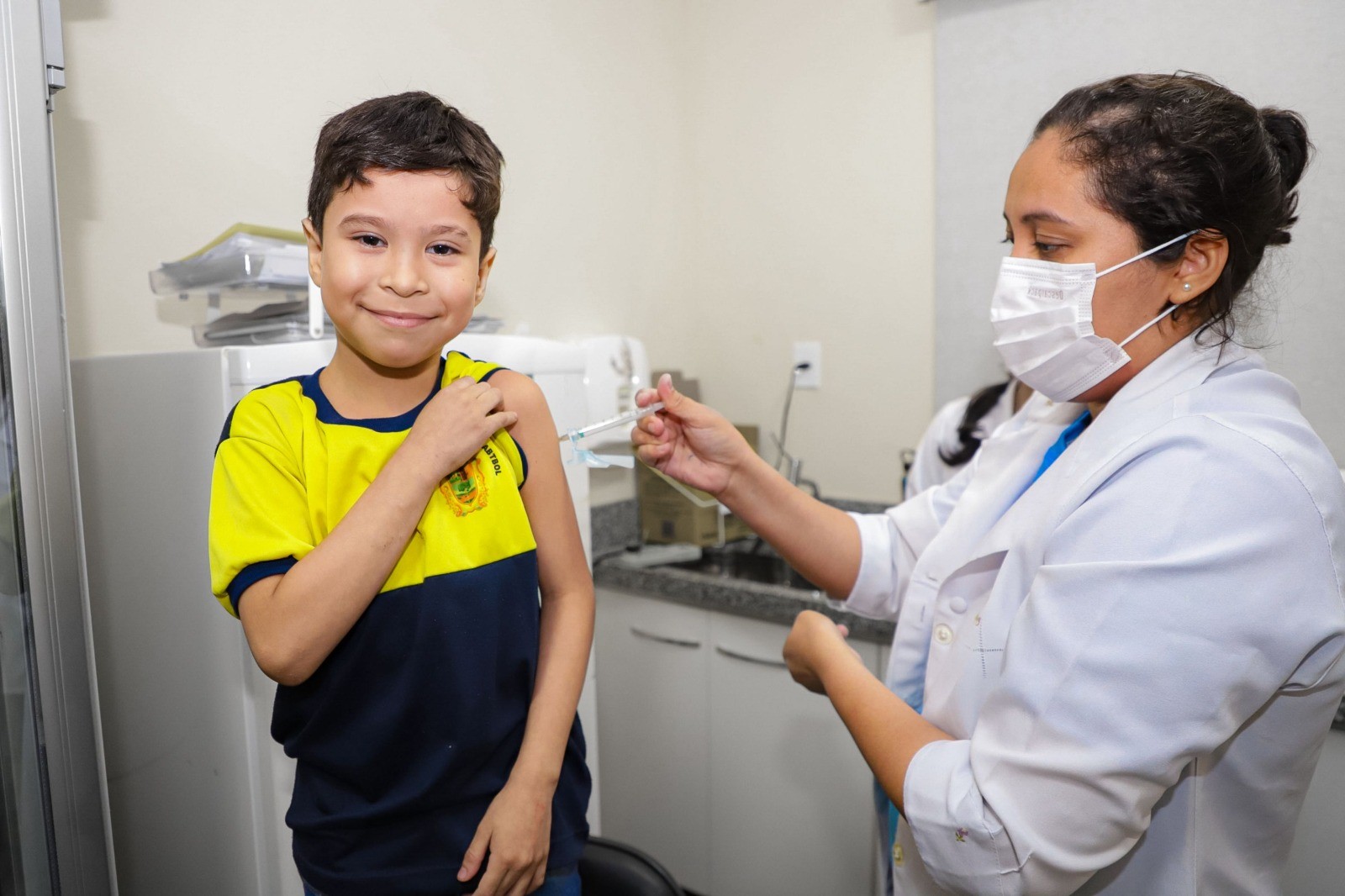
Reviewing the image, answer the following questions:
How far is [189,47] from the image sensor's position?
4.84ft

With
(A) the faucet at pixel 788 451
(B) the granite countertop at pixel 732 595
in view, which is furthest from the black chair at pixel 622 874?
(A) the faucet at pixel 788 451

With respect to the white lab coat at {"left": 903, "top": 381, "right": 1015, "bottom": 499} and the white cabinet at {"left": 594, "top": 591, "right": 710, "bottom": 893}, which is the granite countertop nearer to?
the white cabinet at {"left": 594, "top": 591, "right": 710, "bottom": 893}

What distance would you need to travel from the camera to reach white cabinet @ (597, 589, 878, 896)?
1.91 metres

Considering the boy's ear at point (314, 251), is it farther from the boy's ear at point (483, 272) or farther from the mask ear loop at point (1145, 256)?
the mask ear loop at point (1145, 256)

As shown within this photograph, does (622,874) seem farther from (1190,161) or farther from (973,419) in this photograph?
(973,419)

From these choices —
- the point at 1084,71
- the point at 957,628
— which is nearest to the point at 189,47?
the point at 957,628

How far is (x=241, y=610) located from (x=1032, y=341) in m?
0.87

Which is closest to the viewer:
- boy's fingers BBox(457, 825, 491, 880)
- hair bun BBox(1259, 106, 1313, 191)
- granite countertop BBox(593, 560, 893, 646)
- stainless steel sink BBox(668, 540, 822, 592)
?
boy's fingers BBox(457, 825, 491, 880)

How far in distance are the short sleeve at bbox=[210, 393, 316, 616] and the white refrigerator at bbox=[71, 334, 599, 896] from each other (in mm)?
334

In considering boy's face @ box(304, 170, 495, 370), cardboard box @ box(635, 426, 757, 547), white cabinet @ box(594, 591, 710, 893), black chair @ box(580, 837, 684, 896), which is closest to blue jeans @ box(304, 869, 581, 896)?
black chair @ box(580, 837, 684, 896)

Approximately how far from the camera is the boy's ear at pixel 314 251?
2.73ft

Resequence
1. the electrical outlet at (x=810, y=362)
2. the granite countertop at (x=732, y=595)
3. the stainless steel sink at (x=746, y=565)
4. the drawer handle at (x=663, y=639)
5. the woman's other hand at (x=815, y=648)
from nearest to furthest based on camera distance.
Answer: the woman's other hand at (x=815, y=648) < the granite countertop at (x=732, y=595) < the drawer handle at (x=663, y=639) < the stainless steel sink at (x=746, y=565) < the electrical outlet at (x=810, y=362)

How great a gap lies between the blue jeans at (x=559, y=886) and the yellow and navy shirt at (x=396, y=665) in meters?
0.10

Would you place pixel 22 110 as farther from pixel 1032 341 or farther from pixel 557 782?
pixel 1032 341
